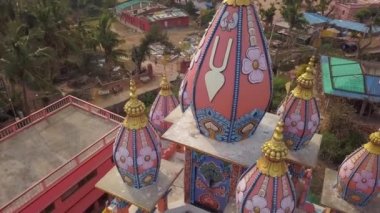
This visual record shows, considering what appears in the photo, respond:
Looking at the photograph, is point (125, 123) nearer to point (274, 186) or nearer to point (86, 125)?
point (274, 186)

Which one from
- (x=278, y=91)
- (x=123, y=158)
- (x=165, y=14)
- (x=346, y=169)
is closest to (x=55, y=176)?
(x=123, y=158)

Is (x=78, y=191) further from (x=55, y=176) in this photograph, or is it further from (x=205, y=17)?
(x=205, y=17)

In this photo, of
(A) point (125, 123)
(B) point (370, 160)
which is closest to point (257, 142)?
(B) point (370, 160)

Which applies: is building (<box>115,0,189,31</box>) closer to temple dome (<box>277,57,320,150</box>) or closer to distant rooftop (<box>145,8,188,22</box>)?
distant rooftop (<box>145,8,188,22</box>)

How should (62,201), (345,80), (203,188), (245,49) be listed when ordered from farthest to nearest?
(345,80) < (62,201) < (203,188) < (245,49)

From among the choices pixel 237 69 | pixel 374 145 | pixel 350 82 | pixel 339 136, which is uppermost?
pixel 237 69
